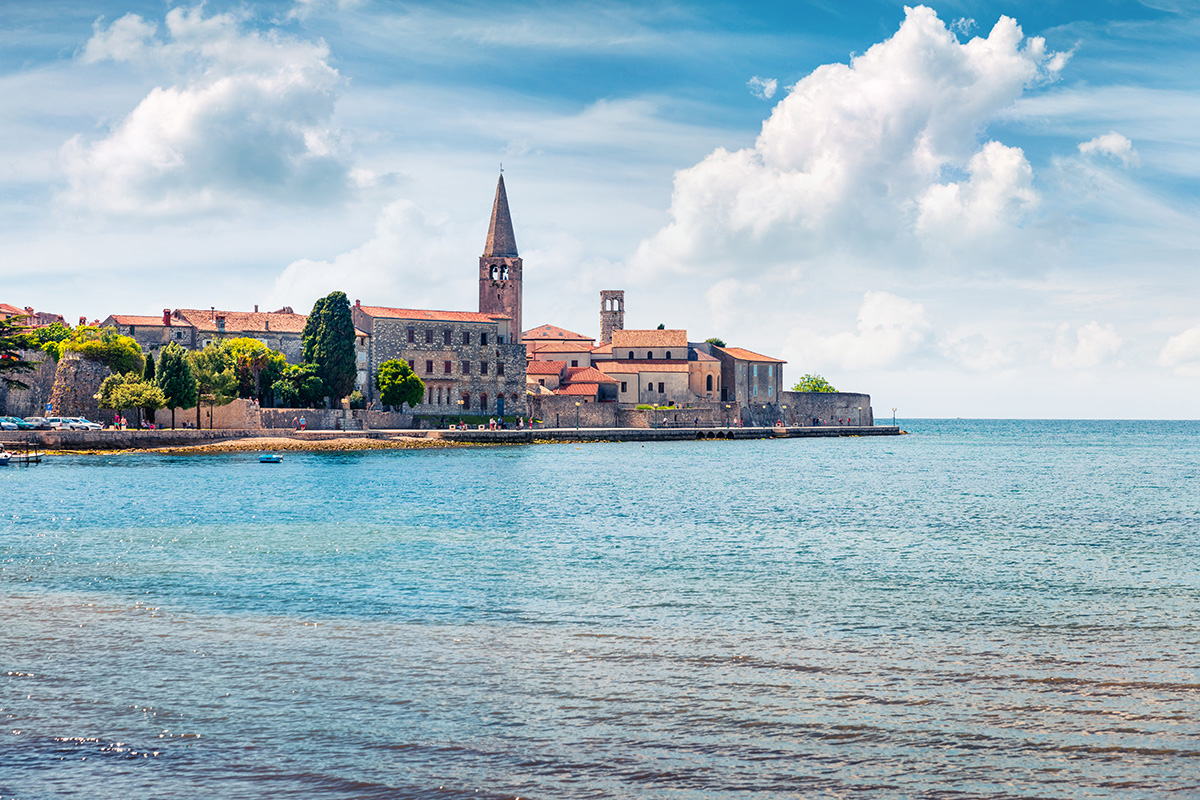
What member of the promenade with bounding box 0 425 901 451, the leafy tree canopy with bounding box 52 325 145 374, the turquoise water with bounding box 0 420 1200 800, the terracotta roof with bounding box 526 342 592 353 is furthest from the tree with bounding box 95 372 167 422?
the terracotta roof with bounding box 526 342 592 353

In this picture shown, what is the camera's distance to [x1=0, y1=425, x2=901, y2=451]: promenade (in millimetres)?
61438

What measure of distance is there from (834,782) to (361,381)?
81.3m

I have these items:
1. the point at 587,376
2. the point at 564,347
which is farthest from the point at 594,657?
the point at 564,347

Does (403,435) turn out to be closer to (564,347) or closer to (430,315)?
(430,315)

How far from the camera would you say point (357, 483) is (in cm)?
4375

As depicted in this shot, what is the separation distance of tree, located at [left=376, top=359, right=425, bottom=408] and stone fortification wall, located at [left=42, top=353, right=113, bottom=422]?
20.1m

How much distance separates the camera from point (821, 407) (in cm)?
11150

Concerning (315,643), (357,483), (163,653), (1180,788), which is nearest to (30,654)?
(163,653)

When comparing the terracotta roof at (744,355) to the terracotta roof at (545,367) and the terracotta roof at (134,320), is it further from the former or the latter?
the terracotta roof at (134,320)

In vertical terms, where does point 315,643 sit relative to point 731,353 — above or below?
below

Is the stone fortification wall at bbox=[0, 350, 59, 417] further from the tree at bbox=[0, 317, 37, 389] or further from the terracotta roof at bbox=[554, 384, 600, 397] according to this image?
the terracotta roof at bbox=[554, 384, 600, 397]

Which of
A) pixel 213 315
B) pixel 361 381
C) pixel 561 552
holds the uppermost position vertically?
pixel 213 315

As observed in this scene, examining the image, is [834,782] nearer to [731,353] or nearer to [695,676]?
[695,676]

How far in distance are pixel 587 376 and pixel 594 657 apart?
8599 cm
